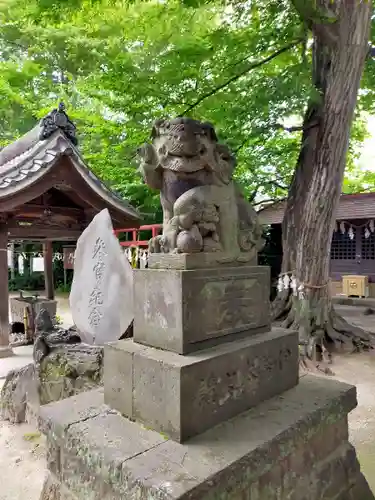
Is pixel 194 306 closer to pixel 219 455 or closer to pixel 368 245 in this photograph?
pixel 219 455

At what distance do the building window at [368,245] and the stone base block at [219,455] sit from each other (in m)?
11.3

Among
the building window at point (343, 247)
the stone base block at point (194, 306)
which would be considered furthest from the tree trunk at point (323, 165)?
the building window at point (343, 247)

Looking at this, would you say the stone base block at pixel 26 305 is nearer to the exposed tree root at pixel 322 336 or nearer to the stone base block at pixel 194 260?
the exposed tree root at pixel 322 336

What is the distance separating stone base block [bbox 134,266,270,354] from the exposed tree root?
368 cm

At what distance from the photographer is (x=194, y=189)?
2379 millimetres

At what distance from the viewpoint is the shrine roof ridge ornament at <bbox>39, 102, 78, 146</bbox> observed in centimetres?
680

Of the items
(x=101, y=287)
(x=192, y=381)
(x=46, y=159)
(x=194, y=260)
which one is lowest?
(x=192, y=381)

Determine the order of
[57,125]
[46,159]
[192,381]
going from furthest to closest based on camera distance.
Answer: [57,125], [46,159], [192,381]

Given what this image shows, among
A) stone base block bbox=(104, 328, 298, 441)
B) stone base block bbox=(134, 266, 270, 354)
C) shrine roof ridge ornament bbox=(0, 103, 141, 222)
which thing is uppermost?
shrine roof ridge ornament bbox=(0, 103, 141, 222)

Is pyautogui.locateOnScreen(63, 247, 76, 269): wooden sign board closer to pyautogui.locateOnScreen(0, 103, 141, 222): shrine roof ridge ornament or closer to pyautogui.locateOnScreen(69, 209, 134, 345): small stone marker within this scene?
pyautogui.locateOnScreen(0, 103, 141, 222): shrine roof ridge ornament

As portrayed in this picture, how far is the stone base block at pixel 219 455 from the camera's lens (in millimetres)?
1722

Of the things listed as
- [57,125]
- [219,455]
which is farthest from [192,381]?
[57,125]

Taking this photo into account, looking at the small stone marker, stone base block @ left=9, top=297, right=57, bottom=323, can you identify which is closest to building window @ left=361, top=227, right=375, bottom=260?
stone base block @ left=9, top=297, right=57, bottom=323

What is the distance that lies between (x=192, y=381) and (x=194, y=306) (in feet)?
1.45
